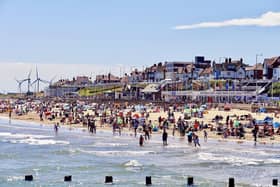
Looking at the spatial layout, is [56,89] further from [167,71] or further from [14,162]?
[14,162]

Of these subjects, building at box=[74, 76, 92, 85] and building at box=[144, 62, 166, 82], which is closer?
building at box=[144, 62, 166, 82]

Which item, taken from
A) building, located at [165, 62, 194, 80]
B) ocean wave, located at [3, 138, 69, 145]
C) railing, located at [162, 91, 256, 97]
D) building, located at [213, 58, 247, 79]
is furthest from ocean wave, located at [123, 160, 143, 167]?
building, located at [165, 62, 194, 80]

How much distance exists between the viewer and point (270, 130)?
154 feet

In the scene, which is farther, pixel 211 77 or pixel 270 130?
pixel 211 77

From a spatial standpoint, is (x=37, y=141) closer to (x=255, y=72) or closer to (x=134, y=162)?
(x=134, y=162)

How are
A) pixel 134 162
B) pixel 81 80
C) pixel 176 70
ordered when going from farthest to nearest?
pixel 81 80 < pixel 176 70 < pixel 134 162

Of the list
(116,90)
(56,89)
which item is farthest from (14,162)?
(56,89)

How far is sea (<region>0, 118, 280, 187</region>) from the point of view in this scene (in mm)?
27156

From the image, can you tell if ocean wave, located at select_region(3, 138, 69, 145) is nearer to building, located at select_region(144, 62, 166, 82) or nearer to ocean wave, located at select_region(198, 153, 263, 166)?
ocean wave, located at select_region(198, 153, 263, 166)

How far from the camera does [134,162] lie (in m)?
33.0

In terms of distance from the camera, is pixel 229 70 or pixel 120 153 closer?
pixel 120 153

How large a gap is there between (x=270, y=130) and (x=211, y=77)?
7223cm

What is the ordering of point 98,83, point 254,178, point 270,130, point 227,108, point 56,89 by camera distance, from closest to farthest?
point 254,178 < point 270,130 < point 227,108 < point 98,83 < point 56,89

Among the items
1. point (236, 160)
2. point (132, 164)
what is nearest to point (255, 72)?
point (236, 160)
